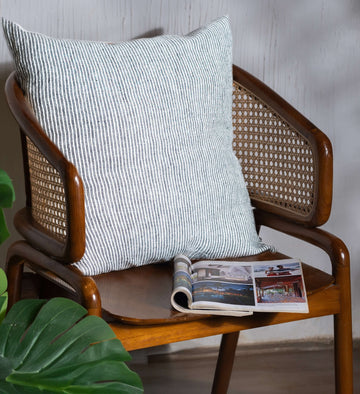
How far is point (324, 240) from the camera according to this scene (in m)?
1.28

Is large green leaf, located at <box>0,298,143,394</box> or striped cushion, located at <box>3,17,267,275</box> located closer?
large green leaf, located at <box>0,298,143,394</box>

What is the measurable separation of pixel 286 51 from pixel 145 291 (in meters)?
0.87

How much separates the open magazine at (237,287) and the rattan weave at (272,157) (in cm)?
18

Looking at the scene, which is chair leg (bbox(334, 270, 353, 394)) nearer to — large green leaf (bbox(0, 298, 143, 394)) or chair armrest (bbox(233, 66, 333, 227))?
chair armrest (bbox(233, 66, 333, 227))

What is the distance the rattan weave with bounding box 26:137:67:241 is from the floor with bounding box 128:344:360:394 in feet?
2.09

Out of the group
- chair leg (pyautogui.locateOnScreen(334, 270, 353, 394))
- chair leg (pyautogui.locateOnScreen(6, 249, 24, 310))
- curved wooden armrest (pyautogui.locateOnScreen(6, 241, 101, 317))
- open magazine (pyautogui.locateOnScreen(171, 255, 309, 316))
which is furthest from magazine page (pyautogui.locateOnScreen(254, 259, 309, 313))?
chair leg (pyautogui.locateOnScreen(6, 249, 24, 310))

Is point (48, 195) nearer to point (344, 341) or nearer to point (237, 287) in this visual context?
point (237, 287)

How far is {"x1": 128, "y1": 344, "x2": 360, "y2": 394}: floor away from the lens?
1.67m

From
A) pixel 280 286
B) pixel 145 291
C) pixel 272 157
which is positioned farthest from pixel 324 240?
pixel 145 291

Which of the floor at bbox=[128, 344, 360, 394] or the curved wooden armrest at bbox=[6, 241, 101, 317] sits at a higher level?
the curved wooden armrest at bbox=[6, 241, 101, 317]

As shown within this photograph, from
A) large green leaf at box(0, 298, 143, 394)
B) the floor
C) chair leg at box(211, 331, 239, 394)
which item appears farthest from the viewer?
the floor

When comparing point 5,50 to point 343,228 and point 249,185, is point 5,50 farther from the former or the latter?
point 343,228

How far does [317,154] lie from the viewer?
1313mm

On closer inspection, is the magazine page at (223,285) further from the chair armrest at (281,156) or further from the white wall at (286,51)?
the white wall at (286,51)
